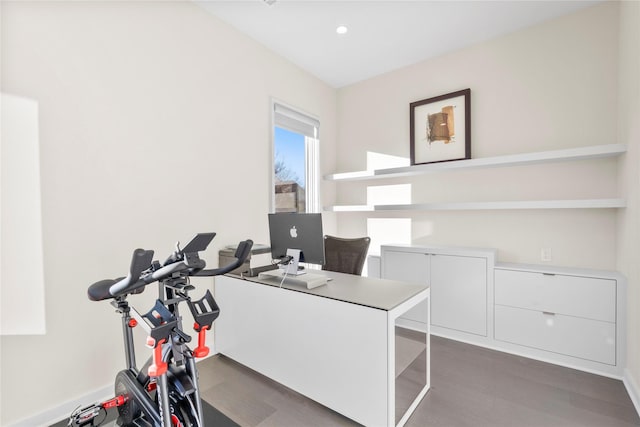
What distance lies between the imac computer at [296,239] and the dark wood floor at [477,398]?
91 centimetres

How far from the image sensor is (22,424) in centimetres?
178

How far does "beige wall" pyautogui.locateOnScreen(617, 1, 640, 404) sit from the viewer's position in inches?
80.7

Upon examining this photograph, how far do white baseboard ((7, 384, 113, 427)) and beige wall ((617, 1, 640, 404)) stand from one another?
11.9 ft

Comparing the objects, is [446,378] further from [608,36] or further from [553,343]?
[608,36]

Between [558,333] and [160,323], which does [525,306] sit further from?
[160,323]

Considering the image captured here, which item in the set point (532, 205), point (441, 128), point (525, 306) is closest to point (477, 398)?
point (525, 306)

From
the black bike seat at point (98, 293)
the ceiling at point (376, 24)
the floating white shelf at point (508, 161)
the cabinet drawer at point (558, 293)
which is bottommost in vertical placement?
the cabinet drawer at point (558, 293)

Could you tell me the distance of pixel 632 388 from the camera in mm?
2104

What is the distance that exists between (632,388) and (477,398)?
43.0 inches

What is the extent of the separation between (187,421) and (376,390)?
3.23 feet

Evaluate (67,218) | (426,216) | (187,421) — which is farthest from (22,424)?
(426,216)

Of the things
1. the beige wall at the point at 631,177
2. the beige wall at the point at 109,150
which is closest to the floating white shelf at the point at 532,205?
the beige wall at the point at 631,177

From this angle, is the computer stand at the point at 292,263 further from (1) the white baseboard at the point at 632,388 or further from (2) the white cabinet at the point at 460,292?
(1) the white baseboard at the point at 632,388

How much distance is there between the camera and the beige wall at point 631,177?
2049mm
